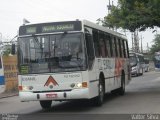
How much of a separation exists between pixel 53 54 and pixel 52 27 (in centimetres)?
94

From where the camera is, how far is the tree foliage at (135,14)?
2480cm

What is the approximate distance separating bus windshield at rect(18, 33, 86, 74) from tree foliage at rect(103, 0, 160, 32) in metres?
9.11

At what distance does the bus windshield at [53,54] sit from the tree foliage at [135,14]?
911cm

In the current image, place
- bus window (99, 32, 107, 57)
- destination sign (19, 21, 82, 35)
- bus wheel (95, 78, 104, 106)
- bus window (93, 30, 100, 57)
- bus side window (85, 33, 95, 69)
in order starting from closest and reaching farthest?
destination sign (19, 21, 82, 35) < bus side window (85, 33, 95, 69) < bus wheel (95, 78, 104, 106) < bus window (93, 30, 100, 57) < bus window (99, 32, 107, 57)

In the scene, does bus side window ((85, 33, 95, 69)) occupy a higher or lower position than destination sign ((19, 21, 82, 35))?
lower

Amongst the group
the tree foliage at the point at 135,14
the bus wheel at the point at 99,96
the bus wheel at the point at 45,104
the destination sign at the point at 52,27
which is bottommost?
the bus wheel at the point at 45,104

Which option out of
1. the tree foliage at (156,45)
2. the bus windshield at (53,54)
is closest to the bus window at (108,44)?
the bus windshield at (53,54)

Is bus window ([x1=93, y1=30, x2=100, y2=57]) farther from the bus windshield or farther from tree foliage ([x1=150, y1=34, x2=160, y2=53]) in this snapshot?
tree foliage ([x1=150, y1=34, x2=160, y2=53])

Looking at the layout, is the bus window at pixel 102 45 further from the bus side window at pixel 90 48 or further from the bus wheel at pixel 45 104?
the bus wheel at pixel 45 104

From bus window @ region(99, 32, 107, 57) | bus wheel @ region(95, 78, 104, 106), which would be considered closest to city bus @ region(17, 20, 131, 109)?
bus wheel @ region(95, 78, 104, 106)

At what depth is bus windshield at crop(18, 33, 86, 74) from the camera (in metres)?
15.8

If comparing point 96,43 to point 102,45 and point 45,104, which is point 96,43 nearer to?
point 102,45

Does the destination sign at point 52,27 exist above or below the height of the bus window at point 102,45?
above

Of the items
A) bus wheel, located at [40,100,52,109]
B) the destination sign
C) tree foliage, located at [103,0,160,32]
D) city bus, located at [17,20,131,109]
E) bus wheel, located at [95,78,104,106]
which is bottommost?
bus wheel, located at [40,100,52,109]
